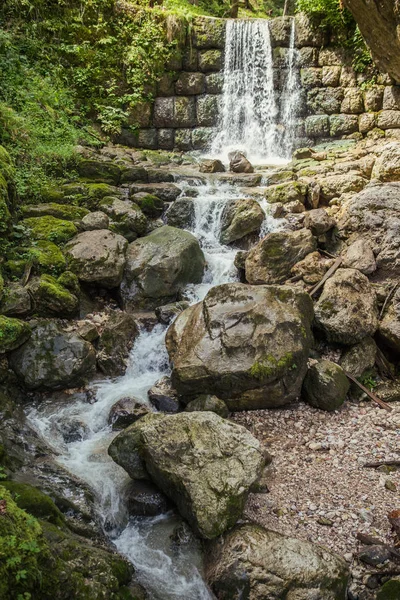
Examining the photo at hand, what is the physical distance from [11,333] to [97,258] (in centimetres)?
239

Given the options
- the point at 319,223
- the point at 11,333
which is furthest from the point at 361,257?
the point at 11,333

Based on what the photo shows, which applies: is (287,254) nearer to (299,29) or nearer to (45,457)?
(45,457)

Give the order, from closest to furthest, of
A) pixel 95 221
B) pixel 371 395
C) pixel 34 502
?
pixel 34 502, pixel 371 395, pixel 95 221

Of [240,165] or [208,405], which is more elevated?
[240,165]

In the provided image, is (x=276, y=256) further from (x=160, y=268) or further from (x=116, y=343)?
(x=116, y=343)

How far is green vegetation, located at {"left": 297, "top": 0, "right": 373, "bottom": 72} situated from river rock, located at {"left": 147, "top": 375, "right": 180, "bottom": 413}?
14272mm

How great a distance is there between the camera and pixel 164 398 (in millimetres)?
5996

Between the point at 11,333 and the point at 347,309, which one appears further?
the point at 347,309

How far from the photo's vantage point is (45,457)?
489 cm

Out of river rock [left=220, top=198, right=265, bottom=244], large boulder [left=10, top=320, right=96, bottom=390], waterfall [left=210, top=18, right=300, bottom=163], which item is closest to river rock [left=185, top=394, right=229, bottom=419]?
large boulder [left=10, top=320, right=96, bottom=390]

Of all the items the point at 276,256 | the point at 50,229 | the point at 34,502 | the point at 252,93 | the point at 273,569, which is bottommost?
the point at 273,569

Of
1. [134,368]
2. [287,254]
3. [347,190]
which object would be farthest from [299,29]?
[134,368]

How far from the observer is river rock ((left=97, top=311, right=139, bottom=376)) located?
6.67 metres

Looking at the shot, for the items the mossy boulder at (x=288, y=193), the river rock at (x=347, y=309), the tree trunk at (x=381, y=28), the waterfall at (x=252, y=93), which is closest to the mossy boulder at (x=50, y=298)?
the river rock at (x=347, y=309)
